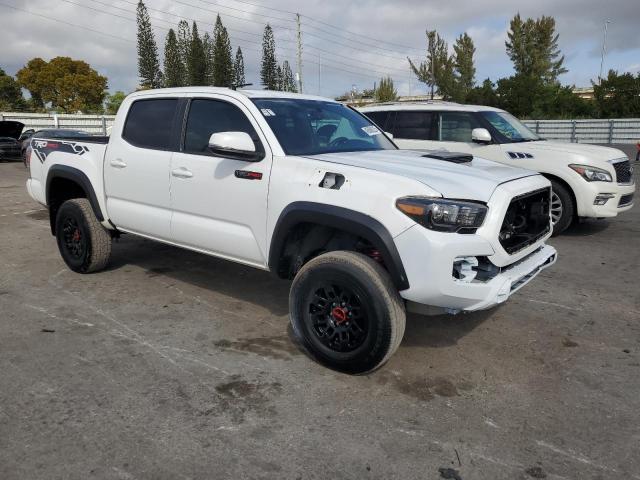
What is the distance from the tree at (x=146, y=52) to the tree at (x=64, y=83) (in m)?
17.5

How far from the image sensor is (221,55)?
2751 inches

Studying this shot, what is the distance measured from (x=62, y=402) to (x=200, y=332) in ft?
3.88

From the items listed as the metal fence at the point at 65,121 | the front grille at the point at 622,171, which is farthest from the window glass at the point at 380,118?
the metal fence at the point at 65,121

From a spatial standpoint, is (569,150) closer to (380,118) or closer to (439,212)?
(380,118)

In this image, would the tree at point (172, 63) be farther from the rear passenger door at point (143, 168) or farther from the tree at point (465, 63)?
the rear passenger door at point (143, 168)

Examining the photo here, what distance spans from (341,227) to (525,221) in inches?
54.3

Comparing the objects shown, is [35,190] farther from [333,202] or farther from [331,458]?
[331,458]

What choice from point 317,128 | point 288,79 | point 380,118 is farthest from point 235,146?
point 288,79

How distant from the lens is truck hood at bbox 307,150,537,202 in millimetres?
3156

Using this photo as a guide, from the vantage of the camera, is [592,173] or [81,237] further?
[592,173]

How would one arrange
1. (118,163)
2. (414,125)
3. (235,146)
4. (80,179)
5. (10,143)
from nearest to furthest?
1. (235,146)
2. (118,163)
3. (80,179)
4. (414,125)
5. (10,143)

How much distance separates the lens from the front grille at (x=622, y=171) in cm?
716

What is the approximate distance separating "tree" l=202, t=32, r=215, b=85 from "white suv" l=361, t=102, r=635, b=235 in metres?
65.7

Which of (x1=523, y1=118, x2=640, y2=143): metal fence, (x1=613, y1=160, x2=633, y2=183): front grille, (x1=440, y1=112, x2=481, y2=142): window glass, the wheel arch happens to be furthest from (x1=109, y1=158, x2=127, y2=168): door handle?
(x1=523, y1=118, x2=640, y2=143): metal fence
